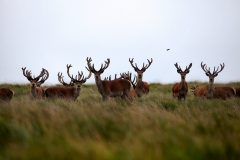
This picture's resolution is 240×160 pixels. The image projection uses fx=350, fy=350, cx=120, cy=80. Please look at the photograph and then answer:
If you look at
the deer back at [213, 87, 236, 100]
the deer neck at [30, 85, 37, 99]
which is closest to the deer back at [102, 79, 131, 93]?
the deer neck at [30, 85, 37, 99]

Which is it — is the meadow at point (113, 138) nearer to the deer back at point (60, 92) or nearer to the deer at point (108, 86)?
the deer at point (108, 86)

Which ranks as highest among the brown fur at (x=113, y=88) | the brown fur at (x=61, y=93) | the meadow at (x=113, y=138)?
the meadow at (x=113, y=138)

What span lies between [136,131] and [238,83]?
764 inches

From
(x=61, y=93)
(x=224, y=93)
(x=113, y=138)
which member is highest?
(x=113, y=138)

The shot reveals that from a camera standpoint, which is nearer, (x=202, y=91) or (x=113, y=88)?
(x=113, y=88)

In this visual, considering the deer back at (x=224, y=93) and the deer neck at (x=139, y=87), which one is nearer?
the deer back at (x=224, y=93)

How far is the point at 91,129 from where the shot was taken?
4.71 m

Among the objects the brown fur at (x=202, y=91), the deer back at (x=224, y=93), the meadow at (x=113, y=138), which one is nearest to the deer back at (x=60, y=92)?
the brown fur at (x=202, y=91)

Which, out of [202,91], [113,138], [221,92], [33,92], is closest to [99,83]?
[33,92]

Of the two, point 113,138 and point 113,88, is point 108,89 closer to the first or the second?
point 113,88

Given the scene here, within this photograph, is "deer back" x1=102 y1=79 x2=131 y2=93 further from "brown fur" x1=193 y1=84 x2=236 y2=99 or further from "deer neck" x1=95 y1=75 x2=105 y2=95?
"brown fur" x1=193 y1=84 x2=236 y2=99

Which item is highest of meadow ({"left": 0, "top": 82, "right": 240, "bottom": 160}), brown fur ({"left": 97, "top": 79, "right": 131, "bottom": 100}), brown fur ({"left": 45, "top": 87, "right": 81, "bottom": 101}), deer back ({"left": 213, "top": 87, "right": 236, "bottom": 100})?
meadow ({"left": 0, "top": 82, "right": 240, "bottom": 160})

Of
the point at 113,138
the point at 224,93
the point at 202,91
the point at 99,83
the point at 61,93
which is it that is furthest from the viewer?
the point at 202,91

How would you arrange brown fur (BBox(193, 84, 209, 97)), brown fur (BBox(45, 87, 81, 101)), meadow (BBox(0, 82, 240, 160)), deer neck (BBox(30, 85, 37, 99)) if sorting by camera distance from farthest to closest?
1. brown fur (BBox(193, 84, 209, 97))
2. brown fur (BBox(45, 87, 81, 101))
3. deer neck (BBox(30, 85, 37, 99))
4. meadow (BBox(0, 82, 240, 160))
